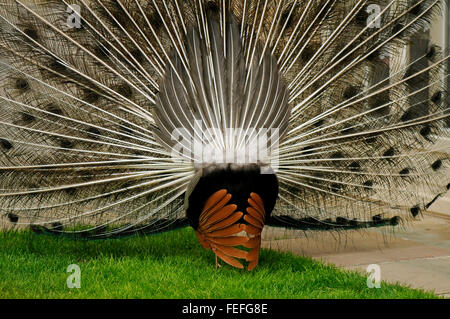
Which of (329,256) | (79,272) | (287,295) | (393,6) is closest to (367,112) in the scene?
(393,6)

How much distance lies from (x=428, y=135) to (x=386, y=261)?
98cm

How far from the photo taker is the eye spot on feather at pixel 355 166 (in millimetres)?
4988

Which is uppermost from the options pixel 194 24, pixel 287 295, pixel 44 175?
pixel 194 24

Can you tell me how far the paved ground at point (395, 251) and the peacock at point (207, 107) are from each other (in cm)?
32

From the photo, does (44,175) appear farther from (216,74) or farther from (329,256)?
(329,256)

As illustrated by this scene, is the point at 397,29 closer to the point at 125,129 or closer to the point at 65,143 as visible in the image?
the point at 125,129

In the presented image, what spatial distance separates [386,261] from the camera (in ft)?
16.8

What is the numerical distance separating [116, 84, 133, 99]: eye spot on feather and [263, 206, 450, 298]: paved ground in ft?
5.68

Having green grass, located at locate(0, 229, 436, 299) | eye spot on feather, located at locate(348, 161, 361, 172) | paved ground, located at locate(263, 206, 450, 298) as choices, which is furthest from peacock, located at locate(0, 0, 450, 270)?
paved ground, located at locate(263, 206, 450, 298)

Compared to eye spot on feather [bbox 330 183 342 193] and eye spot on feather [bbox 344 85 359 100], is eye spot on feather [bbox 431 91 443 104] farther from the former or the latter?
eye spot on feather [bbox 330 183 342 193]

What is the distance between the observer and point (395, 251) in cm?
546

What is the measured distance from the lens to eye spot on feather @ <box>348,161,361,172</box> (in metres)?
4.99

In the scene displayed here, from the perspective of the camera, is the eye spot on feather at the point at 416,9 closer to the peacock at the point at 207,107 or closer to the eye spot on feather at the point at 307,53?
the peacock at the point at 207,107

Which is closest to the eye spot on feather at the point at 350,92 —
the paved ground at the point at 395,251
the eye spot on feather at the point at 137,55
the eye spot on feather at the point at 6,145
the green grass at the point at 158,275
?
the paved ground at the point at 395,251
